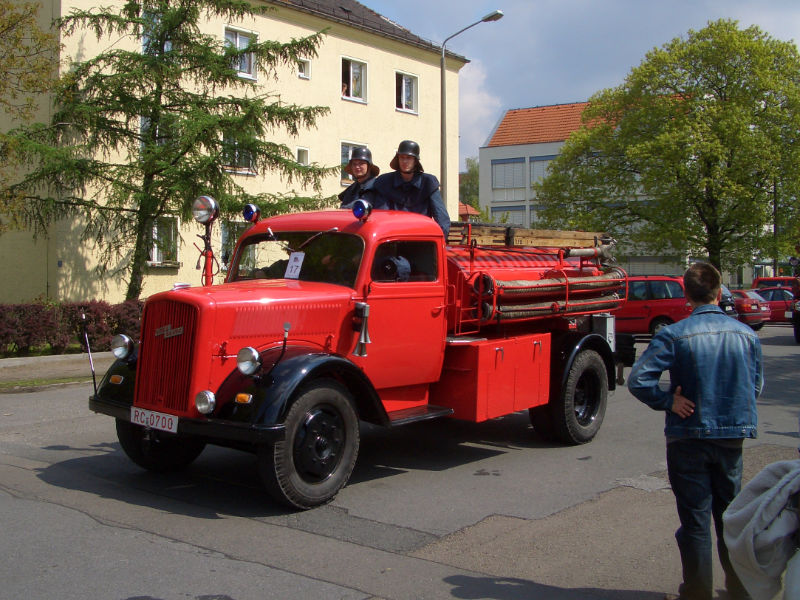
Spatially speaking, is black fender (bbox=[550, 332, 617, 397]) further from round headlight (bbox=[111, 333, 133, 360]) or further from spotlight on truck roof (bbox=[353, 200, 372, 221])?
round headlight (bbox=[111, 333, 133, 360])

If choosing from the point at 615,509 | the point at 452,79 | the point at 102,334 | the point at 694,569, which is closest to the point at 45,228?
the point at 102,334

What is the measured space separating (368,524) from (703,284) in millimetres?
2787

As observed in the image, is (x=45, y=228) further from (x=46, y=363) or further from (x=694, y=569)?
(x=694, y=569)

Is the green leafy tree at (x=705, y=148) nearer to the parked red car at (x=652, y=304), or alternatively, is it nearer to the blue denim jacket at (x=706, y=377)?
the parked red car at (x=652, y=304)

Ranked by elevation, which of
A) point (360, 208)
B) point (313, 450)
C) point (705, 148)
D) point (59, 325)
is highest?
point (705, 148)

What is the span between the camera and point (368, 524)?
217 inches

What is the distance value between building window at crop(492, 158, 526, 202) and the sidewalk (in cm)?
4374

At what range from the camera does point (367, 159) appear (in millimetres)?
8156

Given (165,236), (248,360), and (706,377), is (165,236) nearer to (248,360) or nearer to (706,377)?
(248,360)

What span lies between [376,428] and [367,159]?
118 inches

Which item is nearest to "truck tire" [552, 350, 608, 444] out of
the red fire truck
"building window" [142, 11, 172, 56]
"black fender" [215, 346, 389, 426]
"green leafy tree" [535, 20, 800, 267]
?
the red fire truck

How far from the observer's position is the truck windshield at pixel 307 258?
21.7 feet

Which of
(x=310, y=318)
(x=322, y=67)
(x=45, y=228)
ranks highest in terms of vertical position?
(x=322, y=67)

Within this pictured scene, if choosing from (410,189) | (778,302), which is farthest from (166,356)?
(778,302)
